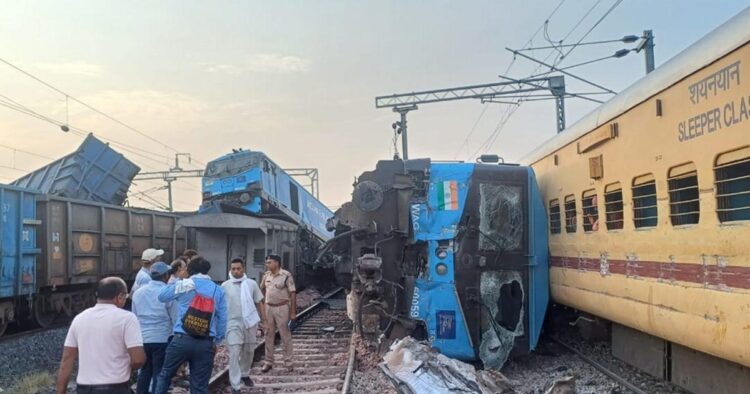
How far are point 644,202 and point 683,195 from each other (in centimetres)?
82

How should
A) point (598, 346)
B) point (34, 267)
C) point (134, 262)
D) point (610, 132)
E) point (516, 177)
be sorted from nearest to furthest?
point (610, 132) < point (516, 177) < point (598, 346) < point (34, 267) < point (134, 262)

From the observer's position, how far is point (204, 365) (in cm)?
624

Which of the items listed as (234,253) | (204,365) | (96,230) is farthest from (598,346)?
(96,230)

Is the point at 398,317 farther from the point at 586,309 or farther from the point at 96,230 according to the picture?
the point at 96,230

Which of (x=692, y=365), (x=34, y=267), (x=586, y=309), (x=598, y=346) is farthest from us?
(x=34, y=267)

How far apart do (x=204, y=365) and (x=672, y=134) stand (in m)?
4.69

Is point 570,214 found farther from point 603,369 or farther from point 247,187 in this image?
point 247,187

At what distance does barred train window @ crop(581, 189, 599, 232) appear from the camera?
7.68 m

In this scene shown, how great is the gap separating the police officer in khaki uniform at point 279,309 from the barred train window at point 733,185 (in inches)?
223

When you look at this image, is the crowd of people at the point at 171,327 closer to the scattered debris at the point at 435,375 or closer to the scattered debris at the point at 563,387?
the scattered debris at the point at 435,375

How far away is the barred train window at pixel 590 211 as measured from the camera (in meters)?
7.68

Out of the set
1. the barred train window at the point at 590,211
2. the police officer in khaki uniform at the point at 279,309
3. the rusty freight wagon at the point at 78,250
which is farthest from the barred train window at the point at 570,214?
the rusty freight wagon at the point at 78,250

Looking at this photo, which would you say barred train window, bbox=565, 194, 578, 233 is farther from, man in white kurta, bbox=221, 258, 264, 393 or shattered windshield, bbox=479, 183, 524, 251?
man in white kurta, bbox=221, 258, 264, 393

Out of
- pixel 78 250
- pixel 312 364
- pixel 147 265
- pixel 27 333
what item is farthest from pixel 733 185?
pixel 78 250
